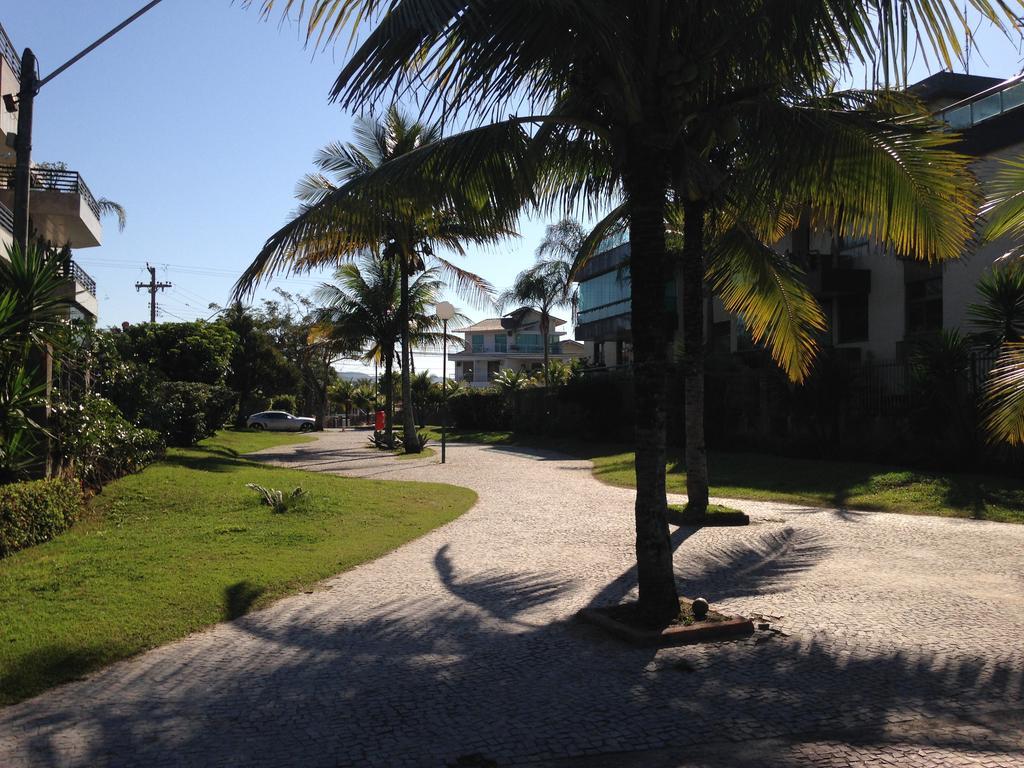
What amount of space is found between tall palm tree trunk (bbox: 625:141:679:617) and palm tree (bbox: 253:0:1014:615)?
11 millimetres

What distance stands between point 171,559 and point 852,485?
12335 millimetres

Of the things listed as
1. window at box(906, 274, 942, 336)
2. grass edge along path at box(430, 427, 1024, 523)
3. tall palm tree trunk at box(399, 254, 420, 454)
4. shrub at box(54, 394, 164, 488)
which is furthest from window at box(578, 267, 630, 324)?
shrub at box(54, 394, 164, 488)

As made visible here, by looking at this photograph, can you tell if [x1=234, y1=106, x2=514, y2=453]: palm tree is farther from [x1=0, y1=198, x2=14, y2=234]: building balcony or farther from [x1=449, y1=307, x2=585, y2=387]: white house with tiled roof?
[x1=449, y1=307, x2=585, y2=387]: white house with tiled roof

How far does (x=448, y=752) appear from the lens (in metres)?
4.25

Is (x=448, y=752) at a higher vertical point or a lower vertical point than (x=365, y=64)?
lower

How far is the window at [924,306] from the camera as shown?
2205 cm

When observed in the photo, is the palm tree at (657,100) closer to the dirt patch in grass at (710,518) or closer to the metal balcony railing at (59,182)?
the dirt patch in grass at (710,518)

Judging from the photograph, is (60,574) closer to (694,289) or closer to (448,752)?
(448,752)

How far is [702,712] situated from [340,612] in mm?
3443

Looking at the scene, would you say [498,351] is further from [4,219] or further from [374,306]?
[4,219]

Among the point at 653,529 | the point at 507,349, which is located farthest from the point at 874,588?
the point at 507,349

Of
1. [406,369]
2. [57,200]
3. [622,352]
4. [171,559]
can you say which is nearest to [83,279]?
[57,200]

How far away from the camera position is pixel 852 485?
52.5 ft

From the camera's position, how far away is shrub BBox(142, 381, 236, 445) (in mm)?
19267
